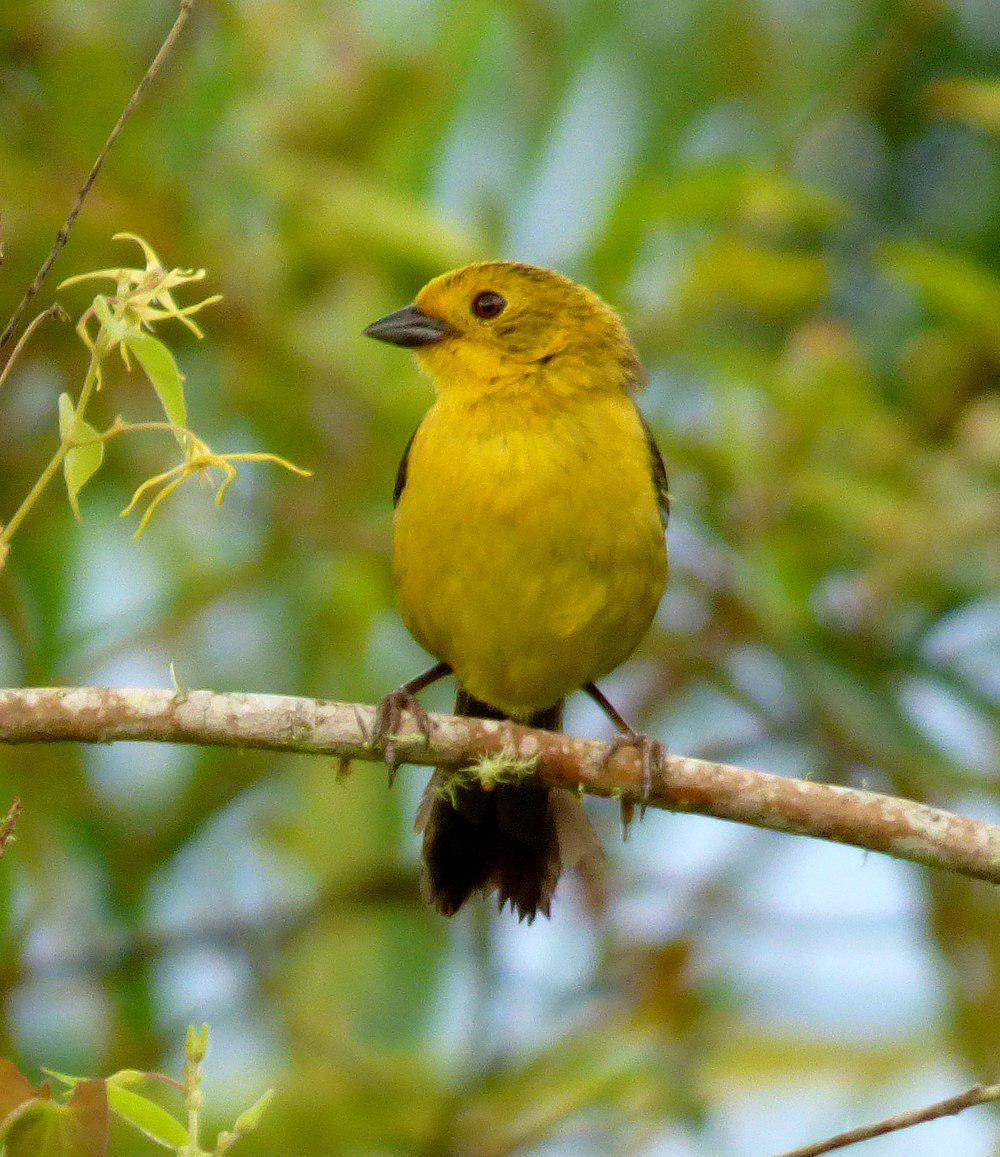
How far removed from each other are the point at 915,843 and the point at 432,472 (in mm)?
1419

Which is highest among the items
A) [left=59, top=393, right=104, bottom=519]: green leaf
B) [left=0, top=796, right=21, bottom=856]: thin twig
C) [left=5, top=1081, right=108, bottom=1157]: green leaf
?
[left=59, top=393, right=104, bottom=519]: green leaf

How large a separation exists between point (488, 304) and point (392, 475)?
808 mm

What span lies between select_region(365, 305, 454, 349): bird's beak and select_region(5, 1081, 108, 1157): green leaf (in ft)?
8.74

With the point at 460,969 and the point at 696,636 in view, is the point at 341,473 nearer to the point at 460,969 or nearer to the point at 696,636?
the point at 696,636

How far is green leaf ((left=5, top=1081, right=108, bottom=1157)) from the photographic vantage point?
1.84m

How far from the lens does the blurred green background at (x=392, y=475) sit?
454 cm

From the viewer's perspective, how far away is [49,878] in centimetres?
509

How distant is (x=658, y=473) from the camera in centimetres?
421

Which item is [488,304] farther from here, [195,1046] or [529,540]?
[195,1046]

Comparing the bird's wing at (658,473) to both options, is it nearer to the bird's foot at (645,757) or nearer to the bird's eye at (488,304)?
the bird's eye at (488,304)

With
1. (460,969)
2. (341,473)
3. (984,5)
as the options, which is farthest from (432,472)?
(984,5)

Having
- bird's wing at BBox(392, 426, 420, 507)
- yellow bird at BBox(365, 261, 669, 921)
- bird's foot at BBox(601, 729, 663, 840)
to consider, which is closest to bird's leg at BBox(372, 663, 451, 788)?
bird's foot at BBox(601, 729, 663, 840)

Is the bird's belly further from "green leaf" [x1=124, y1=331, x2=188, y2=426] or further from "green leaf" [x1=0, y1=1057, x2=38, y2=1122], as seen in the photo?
"green leaf" [x1=0, y1=1057, x2=38, y2=1122]

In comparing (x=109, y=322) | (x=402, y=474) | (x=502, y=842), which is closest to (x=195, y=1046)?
(x=109, y=322)
